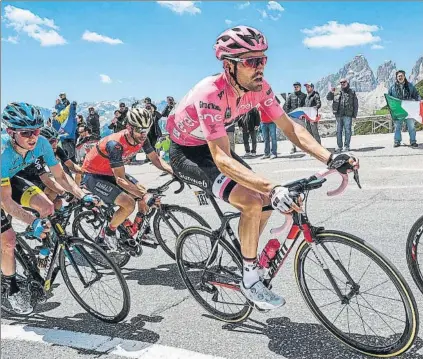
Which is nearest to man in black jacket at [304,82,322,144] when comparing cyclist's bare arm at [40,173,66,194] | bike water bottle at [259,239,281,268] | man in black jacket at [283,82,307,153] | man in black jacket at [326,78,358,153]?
man in black jacket at [283,82,307,153]

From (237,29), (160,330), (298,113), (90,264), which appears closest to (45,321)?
(90,264)

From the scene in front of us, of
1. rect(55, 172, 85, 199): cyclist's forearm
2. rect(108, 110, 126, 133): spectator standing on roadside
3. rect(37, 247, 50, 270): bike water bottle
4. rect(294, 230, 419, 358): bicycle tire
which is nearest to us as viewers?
rect(294, 230, 419, 358): bicycle tire

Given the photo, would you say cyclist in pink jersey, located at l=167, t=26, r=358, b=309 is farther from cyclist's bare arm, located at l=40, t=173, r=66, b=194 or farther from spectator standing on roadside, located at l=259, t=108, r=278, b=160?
spectator standing on roadside, located at l=259, t=108, r=278, b=160

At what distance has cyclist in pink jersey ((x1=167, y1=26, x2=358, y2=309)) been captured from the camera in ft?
11.4

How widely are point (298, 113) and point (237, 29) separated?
10.3 m

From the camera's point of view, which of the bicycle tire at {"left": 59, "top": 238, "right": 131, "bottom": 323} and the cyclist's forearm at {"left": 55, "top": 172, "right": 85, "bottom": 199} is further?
the cyclist's forearm at {"left": 55, "top": 172, "right": 85, "bottom": 199}

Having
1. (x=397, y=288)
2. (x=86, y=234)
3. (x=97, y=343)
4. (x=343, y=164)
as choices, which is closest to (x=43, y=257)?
(x=97, y=343)

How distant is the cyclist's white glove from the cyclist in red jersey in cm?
264

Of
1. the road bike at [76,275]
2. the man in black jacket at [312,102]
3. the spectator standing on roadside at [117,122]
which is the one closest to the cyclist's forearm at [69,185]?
the road bike at [76,275]

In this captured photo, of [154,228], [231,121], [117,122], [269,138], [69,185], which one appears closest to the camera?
[231,121]

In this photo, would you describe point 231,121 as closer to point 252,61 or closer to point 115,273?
point 252,61

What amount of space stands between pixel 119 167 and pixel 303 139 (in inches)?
97.0

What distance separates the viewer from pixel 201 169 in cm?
404

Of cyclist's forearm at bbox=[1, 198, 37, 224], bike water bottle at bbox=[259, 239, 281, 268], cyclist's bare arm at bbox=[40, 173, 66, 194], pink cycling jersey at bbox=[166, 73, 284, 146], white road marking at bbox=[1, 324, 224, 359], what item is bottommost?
white road marking at bbox=[1, 324, 224, 359]
